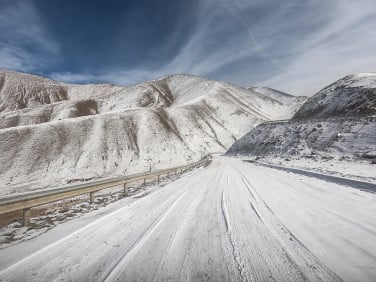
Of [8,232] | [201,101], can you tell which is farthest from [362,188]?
[201,101]

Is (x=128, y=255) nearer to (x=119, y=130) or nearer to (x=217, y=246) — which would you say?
(x=217, y=246)

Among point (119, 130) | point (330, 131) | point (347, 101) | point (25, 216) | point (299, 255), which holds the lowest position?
point (299, 255)

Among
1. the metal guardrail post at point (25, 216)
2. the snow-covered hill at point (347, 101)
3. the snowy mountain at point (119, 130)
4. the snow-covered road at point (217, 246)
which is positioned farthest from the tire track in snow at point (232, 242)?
the snow-covered hill at point (347, 101)

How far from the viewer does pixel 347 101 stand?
48.5 metres

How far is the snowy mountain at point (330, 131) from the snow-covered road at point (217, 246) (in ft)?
66.9

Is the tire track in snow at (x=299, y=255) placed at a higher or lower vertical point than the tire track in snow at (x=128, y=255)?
lower

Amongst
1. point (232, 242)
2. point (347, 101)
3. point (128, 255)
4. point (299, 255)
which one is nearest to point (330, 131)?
point (347, 101)

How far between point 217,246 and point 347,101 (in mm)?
53012

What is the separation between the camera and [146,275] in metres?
4.11

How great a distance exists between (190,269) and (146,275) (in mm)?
722

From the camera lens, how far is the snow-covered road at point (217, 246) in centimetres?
414

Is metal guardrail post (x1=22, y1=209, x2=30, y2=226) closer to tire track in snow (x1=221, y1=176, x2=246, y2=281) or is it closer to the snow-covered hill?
tire track in snow (x1=221, y1=176, x2=246, y2=281)

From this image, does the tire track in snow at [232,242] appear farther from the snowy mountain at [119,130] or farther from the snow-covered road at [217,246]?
the snowy mountain at [119,130]

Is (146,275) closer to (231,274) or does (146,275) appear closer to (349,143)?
(231,274)
